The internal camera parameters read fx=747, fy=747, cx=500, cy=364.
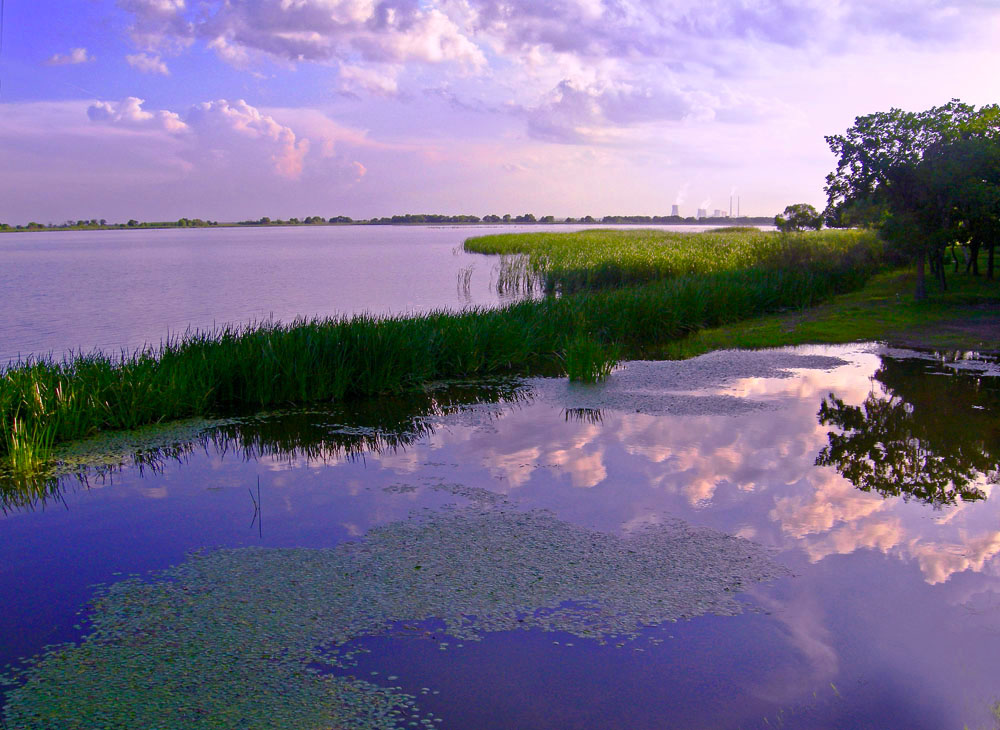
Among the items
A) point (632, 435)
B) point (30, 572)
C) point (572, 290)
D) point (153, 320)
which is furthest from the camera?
point (572, 290)

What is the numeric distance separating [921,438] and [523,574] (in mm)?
4610

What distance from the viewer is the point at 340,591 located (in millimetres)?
3898

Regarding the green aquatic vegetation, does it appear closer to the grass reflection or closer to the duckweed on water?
the grass reflection

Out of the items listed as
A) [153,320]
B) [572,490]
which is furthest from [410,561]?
[153,320]

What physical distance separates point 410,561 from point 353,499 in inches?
48.9

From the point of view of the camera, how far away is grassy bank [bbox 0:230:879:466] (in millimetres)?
6879

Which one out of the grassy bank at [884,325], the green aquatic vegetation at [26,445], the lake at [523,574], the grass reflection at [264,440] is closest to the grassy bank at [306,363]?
the green aquatic vegetation at [26,445]

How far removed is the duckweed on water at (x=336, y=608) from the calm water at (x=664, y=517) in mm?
146

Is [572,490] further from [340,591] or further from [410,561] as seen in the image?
[340,591]

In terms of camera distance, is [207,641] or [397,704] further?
[207,641]

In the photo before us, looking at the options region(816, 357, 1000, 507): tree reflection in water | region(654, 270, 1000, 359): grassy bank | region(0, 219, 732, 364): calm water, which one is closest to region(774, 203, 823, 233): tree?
region(0, 219, 732, 364): calm water

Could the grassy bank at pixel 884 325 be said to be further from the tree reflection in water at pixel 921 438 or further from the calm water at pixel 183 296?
the calm water at pixel 183 296

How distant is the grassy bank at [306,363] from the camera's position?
688 cm

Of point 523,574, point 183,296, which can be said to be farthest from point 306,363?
point 183,296
